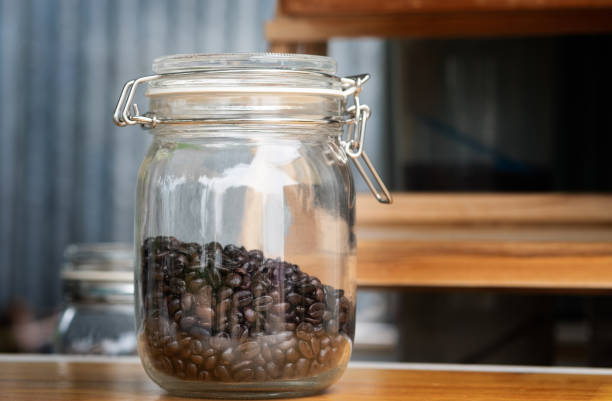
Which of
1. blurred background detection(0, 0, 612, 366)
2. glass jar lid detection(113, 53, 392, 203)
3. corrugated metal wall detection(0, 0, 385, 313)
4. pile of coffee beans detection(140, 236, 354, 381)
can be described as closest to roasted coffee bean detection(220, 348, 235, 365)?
pile of coffee beans detection(140, 236, 354, 381)

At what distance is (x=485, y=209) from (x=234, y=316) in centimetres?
49

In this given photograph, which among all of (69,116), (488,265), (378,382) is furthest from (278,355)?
(69,116)

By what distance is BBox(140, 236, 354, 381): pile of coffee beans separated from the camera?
20.6 inches

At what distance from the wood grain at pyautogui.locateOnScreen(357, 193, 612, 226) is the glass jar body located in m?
0.37

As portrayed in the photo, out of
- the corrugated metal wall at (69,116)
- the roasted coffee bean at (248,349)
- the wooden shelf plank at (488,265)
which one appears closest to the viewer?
the roasted coffee bean at (248,349)

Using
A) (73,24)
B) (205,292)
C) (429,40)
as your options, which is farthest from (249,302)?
(73,24)

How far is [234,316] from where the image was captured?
52 centimetres

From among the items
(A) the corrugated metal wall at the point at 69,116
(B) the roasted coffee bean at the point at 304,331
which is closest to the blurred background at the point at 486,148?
(B) the roasted coffee bean at the point at 304,331

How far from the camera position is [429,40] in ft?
3.30

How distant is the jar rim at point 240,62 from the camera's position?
55cm

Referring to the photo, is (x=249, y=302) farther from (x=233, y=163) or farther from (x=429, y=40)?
(x=429, y=40)

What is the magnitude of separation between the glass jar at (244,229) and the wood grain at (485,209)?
37 cm

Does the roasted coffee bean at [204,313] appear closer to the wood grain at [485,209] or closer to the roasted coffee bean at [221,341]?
the roasted coffee bean at [221,341]

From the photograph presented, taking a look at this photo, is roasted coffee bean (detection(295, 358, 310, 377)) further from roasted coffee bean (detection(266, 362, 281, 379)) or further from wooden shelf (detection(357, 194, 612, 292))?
wooden shelf (detection(357, 194, 612, 292))
